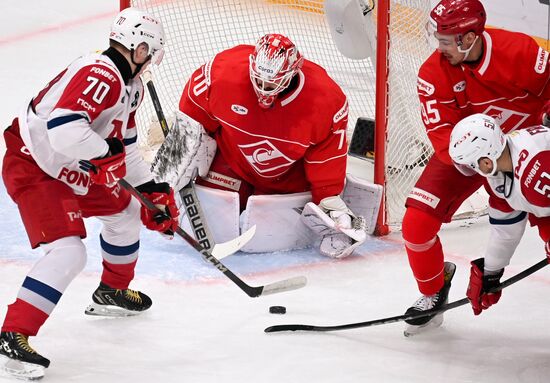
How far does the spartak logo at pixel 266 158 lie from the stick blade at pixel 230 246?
1.11ft

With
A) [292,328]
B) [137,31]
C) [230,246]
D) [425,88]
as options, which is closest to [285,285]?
[292,328]

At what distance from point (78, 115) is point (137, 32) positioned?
1.04 ft

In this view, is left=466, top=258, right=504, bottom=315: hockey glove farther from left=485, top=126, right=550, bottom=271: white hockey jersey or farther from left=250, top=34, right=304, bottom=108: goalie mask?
left=250, top=34, right=304, bottom=108: goalie mask

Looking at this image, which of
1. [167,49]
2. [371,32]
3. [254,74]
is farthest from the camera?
[167,49]

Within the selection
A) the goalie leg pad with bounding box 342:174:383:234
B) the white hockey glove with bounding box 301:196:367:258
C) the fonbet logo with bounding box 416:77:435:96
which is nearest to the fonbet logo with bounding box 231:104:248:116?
the white hockey glove with bounding box 301:196:367:258

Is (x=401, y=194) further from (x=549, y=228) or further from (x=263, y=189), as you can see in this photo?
(x=549, y=228)

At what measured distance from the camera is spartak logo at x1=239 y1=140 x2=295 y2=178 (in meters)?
4.15

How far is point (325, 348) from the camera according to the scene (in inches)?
135

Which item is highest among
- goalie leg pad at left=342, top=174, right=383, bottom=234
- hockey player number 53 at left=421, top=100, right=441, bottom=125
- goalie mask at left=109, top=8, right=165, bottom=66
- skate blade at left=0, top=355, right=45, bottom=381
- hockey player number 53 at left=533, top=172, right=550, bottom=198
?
goalie mask at left=109, top=8, right=165, bottom=66

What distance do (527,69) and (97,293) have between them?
1566 mm

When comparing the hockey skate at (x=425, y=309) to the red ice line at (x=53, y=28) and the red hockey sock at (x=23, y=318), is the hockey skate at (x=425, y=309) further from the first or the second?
the red ice line at (x=53, y=28)

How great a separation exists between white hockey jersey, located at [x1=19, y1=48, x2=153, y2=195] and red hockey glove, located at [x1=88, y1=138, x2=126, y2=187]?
3 cm

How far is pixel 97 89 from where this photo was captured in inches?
122

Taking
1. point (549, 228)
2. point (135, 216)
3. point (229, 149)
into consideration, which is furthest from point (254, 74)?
point (549, 228)
